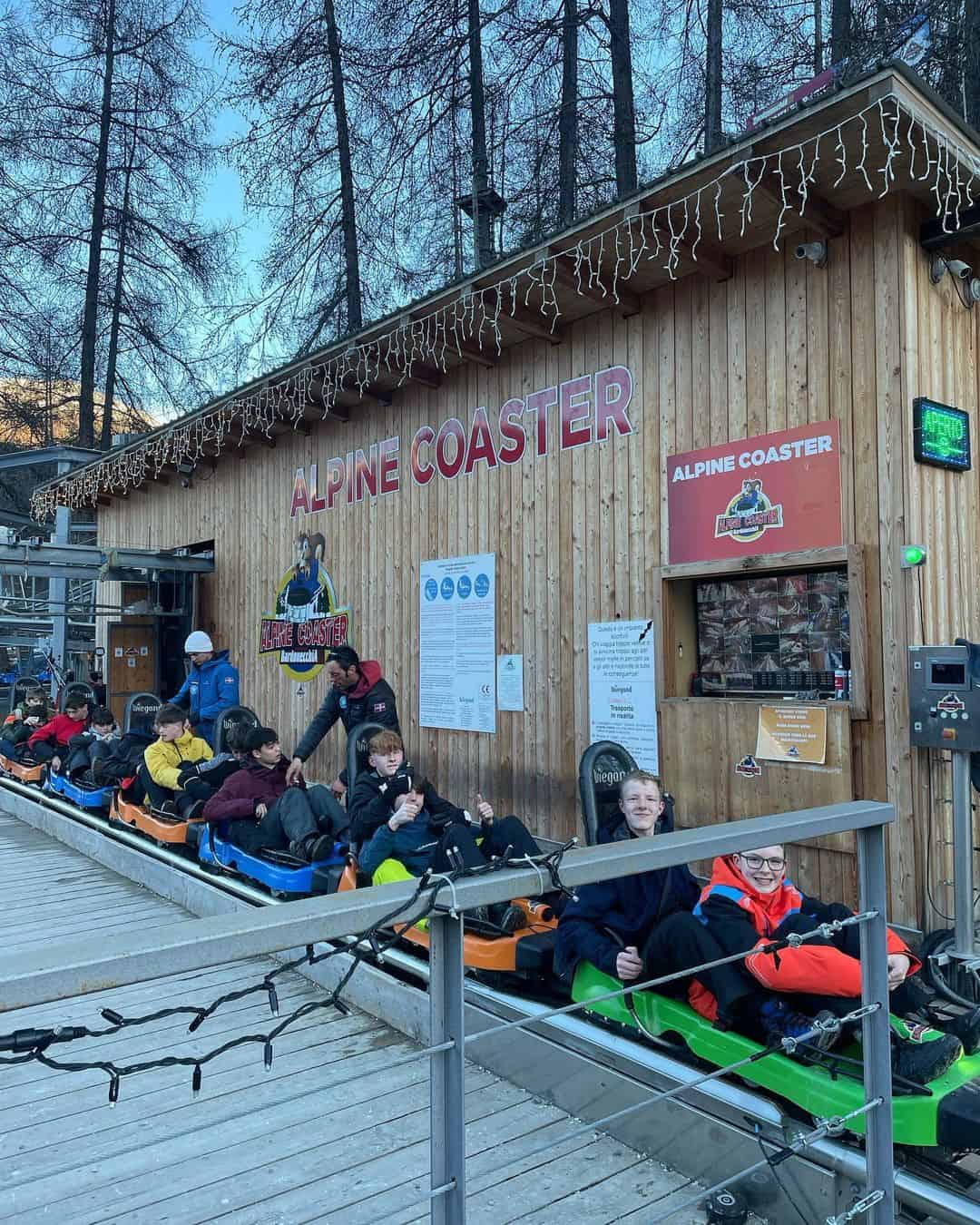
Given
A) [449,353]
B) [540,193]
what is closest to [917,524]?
[449,353]

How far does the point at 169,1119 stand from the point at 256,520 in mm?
6821

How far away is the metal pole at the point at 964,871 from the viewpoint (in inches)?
147

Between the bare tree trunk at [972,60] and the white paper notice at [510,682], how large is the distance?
5.19 meters

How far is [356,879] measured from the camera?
406cm

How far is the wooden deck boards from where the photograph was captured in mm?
2273

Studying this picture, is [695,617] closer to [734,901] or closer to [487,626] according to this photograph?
[487,626]

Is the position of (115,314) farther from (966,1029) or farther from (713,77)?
(966,1029)

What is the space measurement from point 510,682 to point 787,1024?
A: 378 centimetres

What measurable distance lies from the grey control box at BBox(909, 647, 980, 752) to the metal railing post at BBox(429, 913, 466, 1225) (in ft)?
10.4

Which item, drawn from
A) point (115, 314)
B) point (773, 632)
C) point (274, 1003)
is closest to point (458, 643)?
point (773, 632)

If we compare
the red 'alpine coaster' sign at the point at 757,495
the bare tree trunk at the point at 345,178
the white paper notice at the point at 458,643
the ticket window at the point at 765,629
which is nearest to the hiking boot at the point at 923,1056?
the ticket window at the point at 765,629

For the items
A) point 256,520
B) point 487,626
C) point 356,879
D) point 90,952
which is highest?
point 256,520

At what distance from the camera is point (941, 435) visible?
4375mm

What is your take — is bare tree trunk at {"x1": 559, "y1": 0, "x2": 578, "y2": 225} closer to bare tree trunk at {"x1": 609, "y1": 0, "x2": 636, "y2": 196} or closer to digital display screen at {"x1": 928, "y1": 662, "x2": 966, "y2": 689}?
bare tree trunk at {"x1": 609, "y1": 0, "x2": 636, "y2": 196}
